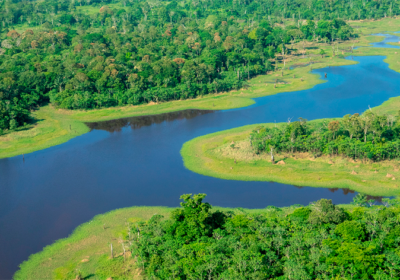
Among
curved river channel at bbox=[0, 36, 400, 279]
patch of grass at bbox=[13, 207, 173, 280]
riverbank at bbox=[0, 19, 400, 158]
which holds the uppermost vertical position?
riverbank at bbox=[0, 19, 400, 158]

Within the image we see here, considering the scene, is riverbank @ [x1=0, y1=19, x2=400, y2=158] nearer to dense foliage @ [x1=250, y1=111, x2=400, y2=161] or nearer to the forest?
the forest

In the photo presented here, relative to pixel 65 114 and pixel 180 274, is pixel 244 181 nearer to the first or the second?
pixel 180 274

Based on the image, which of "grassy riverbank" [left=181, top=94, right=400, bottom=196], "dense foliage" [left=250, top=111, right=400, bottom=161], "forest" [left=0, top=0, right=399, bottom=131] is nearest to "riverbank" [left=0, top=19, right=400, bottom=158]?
"forest" [left=0, top=0, right=399, bottom=131]

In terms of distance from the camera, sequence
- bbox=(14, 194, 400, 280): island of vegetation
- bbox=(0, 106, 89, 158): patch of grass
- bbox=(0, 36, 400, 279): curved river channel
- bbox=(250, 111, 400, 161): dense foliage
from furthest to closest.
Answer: bbox=(0, 106, 89, 158): patch of grass
bbox=(250, 111, 400, 161): dense foliage
bbox=(0, 36, 400, 279): curved river channel
bbox=(14, 194, 400, 280): island of vegetation

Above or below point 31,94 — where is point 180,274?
below

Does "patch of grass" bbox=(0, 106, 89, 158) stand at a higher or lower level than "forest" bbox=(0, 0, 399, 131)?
lower

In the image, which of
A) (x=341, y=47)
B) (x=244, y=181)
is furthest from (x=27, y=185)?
(x=341, y=47)
